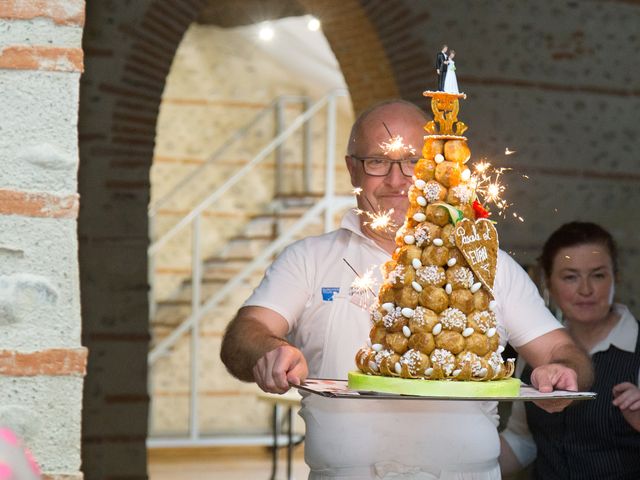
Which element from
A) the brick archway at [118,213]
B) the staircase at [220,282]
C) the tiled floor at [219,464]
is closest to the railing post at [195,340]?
the staircase at [220,282]

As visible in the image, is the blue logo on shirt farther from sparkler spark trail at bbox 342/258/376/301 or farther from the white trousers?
the white trousers

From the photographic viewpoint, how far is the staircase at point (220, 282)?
1041cm

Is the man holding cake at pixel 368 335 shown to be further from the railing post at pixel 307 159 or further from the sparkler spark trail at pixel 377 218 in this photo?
the railing post at pixel 307 159

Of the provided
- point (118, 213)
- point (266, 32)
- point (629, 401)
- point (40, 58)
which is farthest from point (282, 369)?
point (266, 32)

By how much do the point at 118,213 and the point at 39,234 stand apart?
3219 millimetres

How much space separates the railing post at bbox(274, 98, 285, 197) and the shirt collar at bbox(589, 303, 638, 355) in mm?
7771

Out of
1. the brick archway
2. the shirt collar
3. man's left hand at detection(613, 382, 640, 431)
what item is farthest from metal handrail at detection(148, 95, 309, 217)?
man's left hand at detection(613, 382, 640, 431)

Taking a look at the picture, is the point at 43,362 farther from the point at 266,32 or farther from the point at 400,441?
the point at 266,32

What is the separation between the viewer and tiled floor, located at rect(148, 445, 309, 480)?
28.6 feet

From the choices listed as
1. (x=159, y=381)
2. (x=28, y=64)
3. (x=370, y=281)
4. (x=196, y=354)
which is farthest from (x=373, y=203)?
(x=159, y=381)

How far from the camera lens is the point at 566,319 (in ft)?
12.6

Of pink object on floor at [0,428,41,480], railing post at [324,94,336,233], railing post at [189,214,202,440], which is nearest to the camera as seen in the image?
pink object on floor at [0,428,41,480]

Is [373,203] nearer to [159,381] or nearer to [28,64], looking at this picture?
[28,64]

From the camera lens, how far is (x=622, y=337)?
3.68 meters
